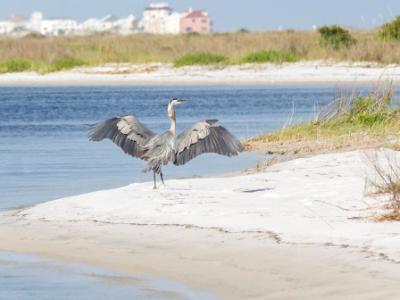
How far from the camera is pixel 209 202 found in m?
9.97

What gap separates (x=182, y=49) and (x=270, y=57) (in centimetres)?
665

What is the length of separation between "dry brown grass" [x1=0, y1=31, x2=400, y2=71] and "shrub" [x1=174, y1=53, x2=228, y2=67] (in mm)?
349

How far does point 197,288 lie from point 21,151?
11.1m

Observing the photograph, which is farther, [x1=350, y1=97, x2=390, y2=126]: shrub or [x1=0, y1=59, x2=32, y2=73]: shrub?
[x1=0, y1=59, x2=32, y2=73]: shrub

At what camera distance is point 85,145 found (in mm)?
18828

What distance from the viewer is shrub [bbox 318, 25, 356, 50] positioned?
41219mm

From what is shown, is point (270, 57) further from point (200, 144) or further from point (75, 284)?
point (75, 284)

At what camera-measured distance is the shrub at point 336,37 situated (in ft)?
135

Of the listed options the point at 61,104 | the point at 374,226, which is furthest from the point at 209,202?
the point at 61,104

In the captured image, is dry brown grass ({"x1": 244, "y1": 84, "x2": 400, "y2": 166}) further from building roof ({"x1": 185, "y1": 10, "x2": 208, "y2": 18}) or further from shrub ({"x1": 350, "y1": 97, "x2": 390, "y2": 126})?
building roof ({"x1": 185, "y1": 10, "x2": 208, "y2": 18})

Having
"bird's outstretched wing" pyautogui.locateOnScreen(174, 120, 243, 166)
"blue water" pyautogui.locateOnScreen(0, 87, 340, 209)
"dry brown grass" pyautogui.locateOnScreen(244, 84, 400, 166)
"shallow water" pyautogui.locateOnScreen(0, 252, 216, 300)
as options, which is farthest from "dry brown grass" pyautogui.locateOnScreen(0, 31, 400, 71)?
"shallow water" pyautogui.locateOnScreen(0, 252, 216, 300)

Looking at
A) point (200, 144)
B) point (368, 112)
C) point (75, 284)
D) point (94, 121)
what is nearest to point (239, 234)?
point (75, 284)

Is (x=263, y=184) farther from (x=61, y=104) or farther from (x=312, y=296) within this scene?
(x=61, y=104)

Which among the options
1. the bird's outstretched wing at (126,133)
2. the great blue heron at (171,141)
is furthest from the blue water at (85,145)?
the great blue heron at (171,141)
